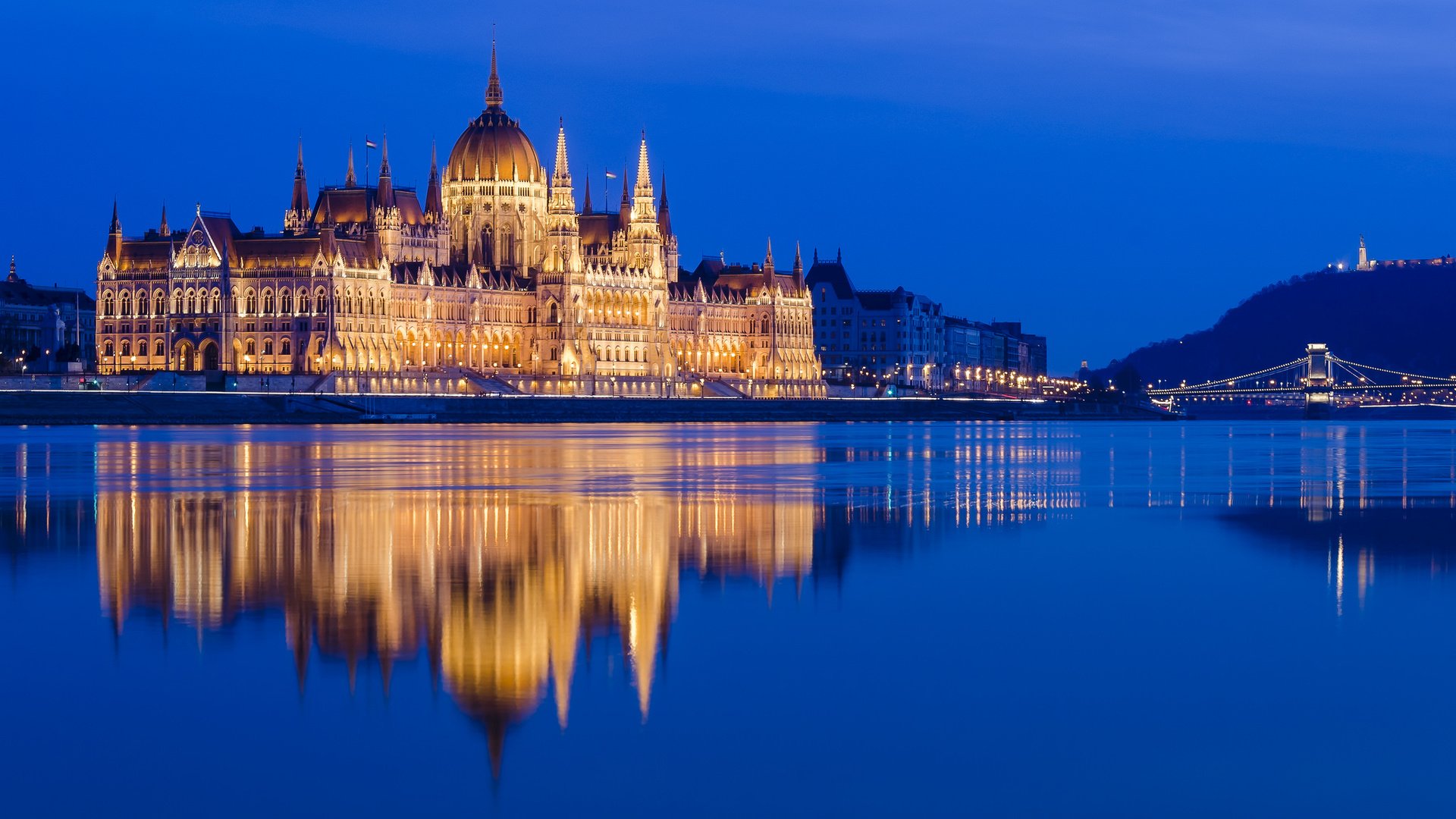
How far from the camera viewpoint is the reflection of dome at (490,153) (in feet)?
472

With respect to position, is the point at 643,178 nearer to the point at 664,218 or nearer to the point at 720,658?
the point at 664,218

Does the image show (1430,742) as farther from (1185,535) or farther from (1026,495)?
(1026,495)

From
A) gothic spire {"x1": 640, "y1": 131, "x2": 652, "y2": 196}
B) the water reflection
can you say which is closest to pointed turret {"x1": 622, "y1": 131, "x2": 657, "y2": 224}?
gothic spire {"x1": 640, "y1": 131, "x2": 652, "y2": 196}

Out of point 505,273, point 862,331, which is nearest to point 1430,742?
point 505,273

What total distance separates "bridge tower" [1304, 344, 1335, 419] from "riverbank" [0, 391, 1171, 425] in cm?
2009

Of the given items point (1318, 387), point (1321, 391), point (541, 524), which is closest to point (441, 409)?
point (1321, 391)

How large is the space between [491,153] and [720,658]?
132m

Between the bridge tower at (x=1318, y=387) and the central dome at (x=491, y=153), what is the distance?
61739 mm

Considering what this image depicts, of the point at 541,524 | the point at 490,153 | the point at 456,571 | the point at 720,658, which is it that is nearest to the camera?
the point at 720,658

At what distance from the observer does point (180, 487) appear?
35219 mm

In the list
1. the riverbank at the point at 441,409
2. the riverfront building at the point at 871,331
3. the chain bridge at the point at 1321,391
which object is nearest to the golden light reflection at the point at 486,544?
the riverbank at the point at 441,409

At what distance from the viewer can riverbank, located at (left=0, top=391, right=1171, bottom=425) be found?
314ft

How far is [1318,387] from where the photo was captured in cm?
15225

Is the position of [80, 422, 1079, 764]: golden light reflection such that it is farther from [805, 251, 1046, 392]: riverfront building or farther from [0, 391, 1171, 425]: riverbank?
[805, 251, 1046, 392]: riverfront building
